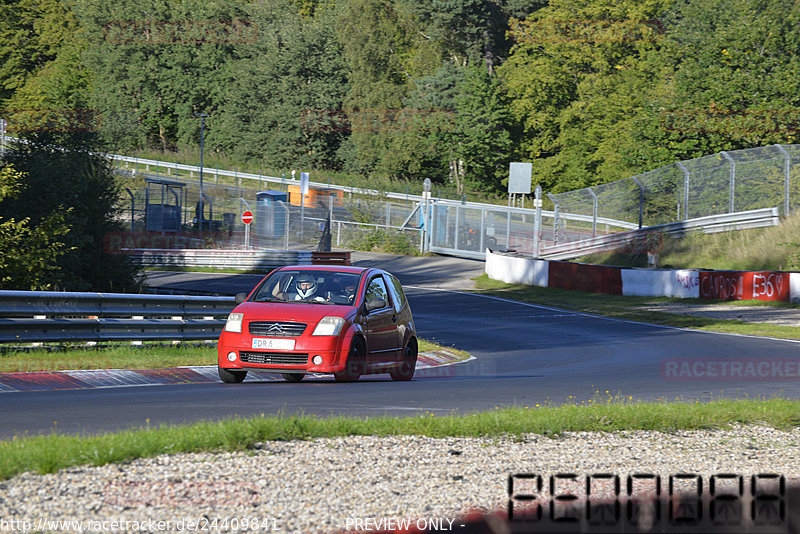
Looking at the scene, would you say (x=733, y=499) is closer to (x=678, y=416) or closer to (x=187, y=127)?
(x=678, y=416)

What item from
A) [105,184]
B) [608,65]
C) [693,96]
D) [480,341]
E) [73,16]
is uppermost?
[73,16]

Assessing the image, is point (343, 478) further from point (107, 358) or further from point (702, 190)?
point (702, 190)

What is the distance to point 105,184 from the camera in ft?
86.6

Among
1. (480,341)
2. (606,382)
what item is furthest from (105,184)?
(606,382)

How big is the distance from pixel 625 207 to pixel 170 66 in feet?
221

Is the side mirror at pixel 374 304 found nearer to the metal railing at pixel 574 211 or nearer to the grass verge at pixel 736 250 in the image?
the metal railing at pixel 574 211

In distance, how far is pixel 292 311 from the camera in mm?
12820

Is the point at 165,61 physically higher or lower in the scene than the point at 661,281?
higher

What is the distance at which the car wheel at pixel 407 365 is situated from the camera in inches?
574

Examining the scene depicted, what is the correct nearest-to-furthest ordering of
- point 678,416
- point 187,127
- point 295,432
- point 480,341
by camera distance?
point 295,432, point 678,416, point 480,341, point 187,127

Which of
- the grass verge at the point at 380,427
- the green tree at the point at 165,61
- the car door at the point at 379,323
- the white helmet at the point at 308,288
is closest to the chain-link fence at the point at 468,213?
the white helmet at the point at 308,288

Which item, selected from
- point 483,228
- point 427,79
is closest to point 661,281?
point 483,228

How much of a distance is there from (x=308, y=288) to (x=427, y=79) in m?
67.3

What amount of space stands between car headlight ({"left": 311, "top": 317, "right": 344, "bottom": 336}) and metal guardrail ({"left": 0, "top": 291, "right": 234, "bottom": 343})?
4.17m
